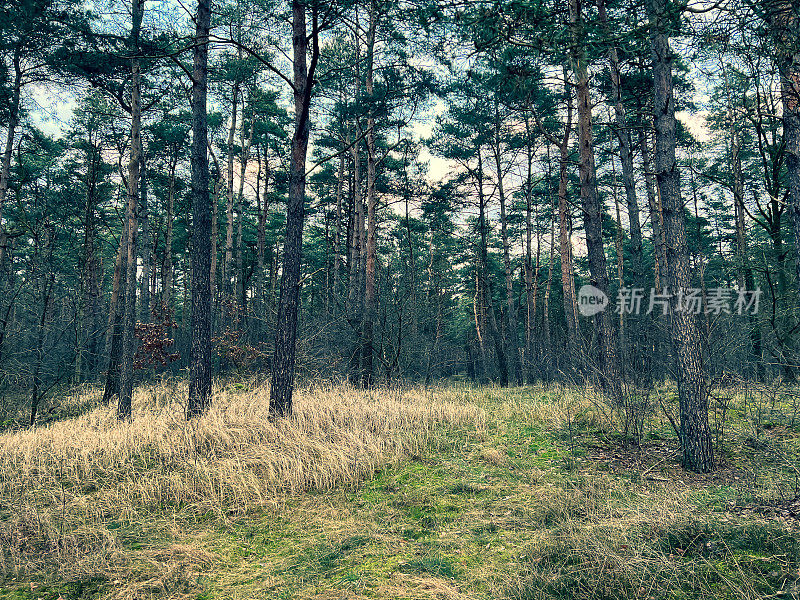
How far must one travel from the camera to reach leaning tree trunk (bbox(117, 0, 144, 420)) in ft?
28.8

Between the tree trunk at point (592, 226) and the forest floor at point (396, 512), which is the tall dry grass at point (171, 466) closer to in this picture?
the forest floor at point (396, 512)

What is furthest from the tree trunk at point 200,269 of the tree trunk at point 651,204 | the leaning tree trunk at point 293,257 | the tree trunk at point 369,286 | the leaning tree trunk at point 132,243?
the tree trunk at point 651,204

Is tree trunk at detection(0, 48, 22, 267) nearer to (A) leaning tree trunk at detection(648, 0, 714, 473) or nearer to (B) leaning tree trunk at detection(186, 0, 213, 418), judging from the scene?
(B) leaning tree trunk at detection(186, 0, 213, 418)

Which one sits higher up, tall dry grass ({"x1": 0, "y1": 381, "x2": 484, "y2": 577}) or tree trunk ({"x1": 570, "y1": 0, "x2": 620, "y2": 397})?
tree trunk ({"x1": 570, "y1": 0, "x2": 620, "y2": 397})

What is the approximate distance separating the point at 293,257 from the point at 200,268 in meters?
2.00

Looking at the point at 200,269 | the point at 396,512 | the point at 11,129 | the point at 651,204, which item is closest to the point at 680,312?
the point at 396,512

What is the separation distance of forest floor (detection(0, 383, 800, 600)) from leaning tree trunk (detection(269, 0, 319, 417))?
1.76 feet

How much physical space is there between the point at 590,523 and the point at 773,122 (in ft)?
19.5

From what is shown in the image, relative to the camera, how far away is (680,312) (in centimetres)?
481

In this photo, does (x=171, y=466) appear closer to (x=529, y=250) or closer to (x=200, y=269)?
(x=200, y=269)

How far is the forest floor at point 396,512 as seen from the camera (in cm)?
289

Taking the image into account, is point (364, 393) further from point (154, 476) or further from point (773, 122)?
point (773, 122)

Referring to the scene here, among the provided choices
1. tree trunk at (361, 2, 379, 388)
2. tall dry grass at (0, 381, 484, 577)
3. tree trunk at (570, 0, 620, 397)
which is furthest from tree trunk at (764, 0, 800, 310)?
tree trunk at (361, 2, 379, 388)

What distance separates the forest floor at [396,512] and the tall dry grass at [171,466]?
0.03 m
